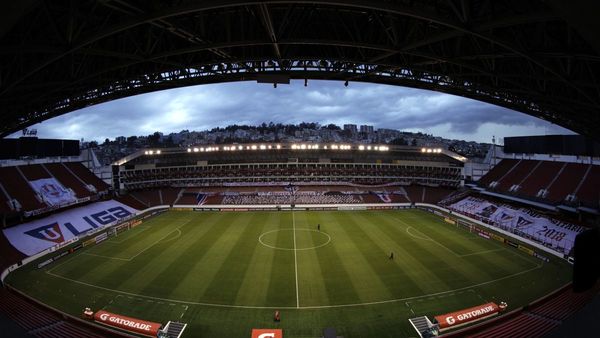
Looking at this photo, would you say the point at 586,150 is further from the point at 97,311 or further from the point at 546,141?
the point at 97,311

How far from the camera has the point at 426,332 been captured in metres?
16.9

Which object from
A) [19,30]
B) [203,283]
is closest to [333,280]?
[203,283]

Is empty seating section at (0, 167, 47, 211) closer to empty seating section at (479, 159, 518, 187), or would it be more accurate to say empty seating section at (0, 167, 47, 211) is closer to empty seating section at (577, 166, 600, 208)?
empty seating section at (577, 166, 600, 208)

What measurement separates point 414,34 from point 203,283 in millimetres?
22872

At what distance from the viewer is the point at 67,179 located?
48969 mm

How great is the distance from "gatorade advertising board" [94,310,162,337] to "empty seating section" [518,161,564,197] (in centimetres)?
5162

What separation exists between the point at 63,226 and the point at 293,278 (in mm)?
33314

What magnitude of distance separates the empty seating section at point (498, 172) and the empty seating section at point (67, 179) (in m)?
70.6

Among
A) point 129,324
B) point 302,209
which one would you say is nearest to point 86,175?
point 302,209

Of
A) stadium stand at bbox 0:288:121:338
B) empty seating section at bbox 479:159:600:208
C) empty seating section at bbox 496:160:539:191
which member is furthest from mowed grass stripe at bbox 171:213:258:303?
empty seating section at bbox 496:160:539:191

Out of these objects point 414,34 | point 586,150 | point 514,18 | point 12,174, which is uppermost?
point 414,34

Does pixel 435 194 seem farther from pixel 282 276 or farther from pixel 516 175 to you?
pixel 282 276

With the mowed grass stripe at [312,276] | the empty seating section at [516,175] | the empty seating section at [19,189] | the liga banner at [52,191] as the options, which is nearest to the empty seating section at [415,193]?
the empty seating section at [516,175]

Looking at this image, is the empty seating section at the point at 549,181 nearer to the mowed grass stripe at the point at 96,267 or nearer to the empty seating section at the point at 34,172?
the mowed grass stripe at the point at 96,267
